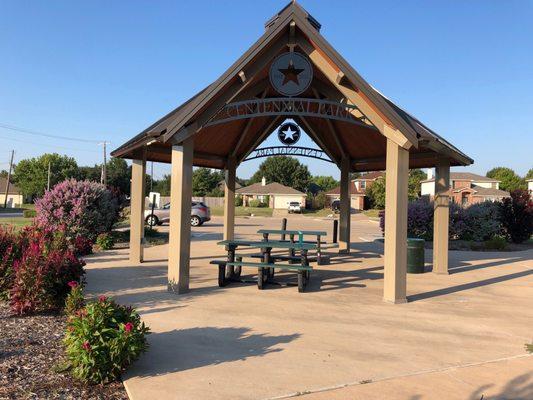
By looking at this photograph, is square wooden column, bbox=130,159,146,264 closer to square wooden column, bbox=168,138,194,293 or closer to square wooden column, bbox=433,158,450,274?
square wooden column, bbox=168,138,194,293

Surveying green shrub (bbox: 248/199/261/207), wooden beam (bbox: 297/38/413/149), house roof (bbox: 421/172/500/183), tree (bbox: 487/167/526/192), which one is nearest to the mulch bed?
wooden beam (bbox: 297/38/413/149)

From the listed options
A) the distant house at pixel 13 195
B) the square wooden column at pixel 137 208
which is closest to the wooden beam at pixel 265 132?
the square wooden column at pixel 137 208

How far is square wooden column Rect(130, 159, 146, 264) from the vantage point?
38.7 ft

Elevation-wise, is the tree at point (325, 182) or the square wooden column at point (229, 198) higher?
the tree at point (325, 182)

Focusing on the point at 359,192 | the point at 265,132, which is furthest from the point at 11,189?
the point at 265,132

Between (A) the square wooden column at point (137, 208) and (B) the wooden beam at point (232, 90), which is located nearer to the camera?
(B) the wooden beam at point (232, 90)

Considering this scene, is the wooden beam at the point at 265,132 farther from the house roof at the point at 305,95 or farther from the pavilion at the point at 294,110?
the pavilion at the point at 294,110

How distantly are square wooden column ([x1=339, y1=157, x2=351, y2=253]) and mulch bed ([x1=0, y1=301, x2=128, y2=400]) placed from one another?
10.5m

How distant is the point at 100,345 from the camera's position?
4227 mm

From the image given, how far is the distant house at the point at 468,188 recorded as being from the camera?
5922 cm

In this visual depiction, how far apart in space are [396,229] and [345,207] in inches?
286

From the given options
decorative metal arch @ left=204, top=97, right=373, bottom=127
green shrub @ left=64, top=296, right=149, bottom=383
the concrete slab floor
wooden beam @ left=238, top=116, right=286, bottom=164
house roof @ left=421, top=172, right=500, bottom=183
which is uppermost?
house roof @ left=421, top=172, right=500, bottom=183

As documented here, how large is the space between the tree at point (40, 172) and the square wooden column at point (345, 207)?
226 feet

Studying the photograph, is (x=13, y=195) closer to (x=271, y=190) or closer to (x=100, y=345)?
(x=271, y=190)
